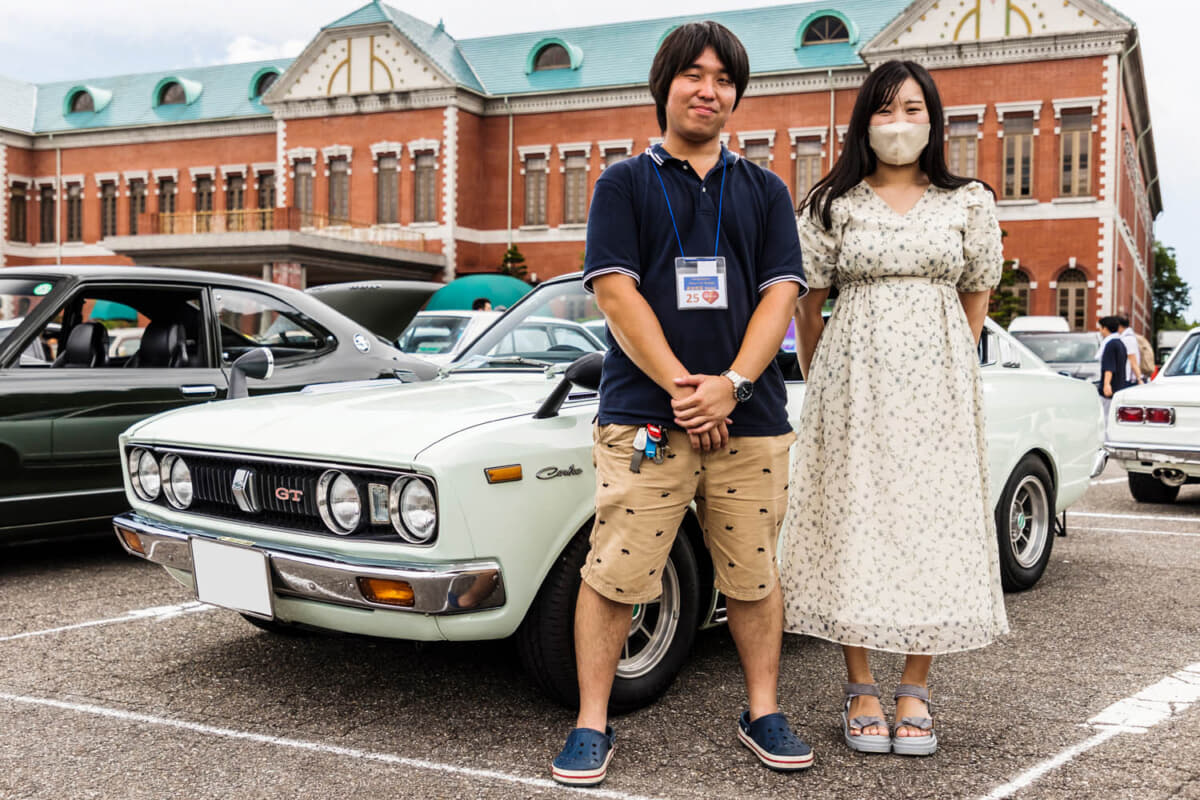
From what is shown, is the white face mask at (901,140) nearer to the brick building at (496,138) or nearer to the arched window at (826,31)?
the brick building at (496,138)

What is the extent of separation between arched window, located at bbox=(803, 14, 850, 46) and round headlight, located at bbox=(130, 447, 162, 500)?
3452 centimetres

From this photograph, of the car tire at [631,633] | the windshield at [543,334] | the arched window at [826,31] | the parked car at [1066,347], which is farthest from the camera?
the arched window at [826,31]

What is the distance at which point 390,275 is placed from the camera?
3709 cm

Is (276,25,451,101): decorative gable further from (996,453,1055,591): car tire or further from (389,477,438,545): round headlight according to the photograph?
(389,477,438,545): round headlight

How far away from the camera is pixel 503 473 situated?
10.9 feet

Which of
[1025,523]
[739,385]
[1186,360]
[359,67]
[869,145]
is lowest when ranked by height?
[1025,523]

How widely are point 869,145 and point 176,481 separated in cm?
254

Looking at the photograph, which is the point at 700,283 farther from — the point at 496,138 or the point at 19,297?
the point at 496,138

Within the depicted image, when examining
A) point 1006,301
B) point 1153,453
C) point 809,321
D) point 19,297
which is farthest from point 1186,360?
point 1006,301

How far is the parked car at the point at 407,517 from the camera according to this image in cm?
326

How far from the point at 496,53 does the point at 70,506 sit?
36630 millimetres

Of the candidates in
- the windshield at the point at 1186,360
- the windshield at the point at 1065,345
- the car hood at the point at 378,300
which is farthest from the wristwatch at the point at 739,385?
the windshield at the point at 1065,345

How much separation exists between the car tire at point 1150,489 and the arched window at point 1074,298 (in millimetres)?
24181

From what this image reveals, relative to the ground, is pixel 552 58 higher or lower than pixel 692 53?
higher
